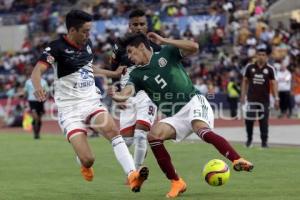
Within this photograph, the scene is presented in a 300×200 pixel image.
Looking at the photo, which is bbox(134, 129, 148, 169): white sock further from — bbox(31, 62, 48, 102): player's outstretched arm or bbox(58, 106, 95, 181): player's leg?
bbox(31, 62, 48, 102): player's outstretched arm

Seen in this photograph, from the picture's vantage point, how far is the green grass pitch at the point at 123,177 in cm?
1144

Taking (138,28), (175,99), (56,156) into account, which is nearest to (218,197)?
(175,99)

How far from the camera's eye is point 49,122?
116ft

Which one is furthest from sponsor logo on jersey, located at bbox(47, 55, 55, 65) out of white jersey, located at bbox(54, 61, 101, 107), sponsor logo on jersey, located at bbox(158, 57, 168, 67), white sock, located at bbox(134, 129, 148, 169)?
white sock, located at bbox(134, 129, 148, 169)

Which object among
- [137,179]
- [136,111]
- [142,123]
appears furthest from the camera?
[136,111]

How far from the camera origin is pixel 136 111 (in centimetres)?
1355

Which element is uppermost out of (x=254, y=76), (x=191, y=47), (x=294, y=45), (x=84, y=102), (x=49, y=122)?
(x=191, y=47)

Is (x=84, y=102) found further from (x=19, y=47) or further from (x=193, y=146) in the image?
(x=19, y=47)

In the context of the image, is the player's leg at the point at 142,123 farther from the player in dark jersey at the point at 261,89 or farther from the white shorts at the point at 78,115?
the player in dark jersey at the point at 261,89

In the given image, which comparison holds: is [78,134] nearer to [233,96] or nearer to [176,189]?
[176,189]

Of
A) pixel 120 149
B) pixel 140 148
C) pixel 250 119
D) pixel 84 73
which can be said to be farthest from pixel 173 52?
pixel 250 119

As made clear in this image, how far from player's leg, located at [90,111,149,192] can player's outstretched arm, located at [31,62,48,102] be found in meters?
0.87

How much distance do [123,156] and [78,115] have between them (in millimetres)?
903

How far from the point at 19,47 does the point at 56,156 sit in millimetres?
29415
